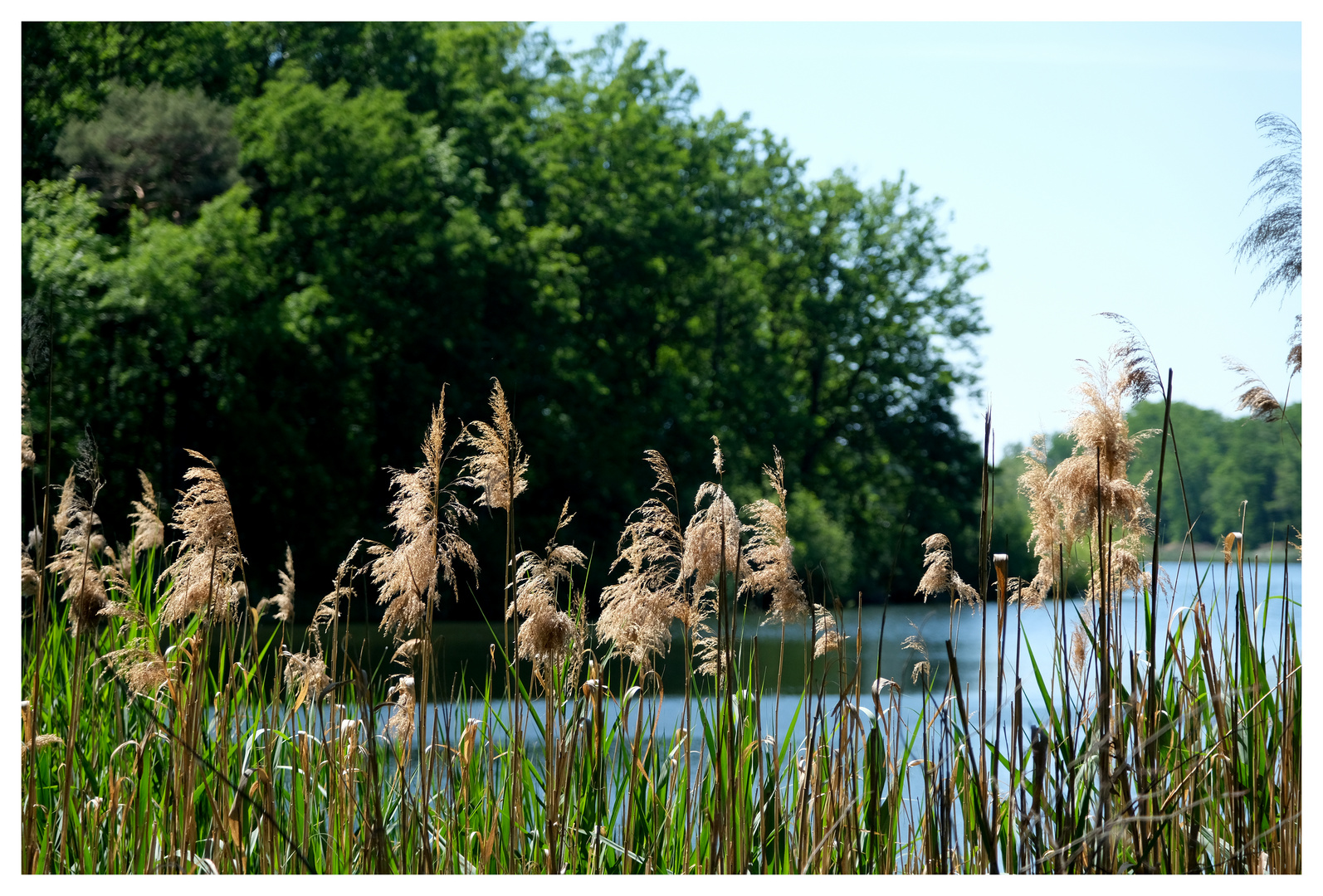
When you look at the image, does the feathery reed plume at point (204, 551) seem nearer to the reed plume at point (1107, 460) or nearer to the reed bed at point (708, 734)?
the reed bed at point (708, 734)

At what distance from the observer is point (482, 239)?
15.7 metres

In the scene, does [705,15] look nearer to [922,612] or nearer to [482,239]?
[482,239]

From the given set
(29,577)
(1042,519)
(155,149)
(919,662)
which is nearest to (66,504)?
(29,577)

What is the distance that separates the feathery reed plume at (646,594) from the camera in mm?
1958

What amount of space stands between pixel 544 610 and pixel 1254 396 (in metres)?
1.67

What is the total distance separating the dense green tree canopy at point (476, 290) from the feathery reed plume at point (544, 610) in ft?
32.2

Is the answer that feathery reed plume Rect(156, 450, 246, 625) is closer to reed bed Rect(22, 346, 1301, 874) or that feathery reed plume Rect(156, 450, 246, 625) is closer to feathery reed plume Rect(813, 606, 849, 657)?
reed bed Rect(22, 346, 1301, 874)

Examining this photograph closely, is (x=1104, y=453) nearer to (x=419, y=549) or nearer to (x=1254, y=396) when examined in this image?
(x=1254, y=396)

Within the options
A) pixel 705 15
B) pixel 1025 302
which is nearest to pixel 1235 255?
pixel 705 15

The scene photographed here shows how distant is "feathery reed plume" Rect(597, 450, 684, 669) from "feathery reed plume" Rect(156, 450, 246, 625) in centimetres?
83

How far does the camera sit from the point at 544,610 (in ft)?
6.20

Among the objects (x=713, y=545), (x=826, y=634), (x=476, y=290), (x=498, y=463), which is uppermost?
(x=476, y=290)

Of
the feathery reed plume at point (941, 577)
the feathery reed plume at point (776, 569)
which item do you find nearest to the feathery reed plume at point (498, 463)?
the feathery reed plume at point (776, 569)
